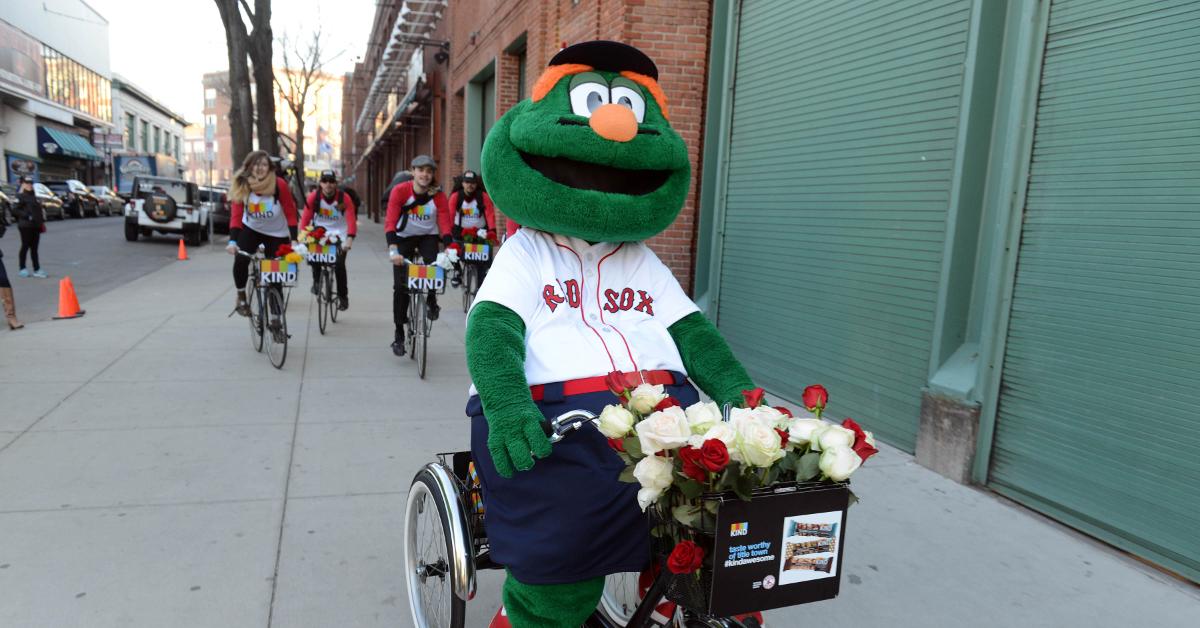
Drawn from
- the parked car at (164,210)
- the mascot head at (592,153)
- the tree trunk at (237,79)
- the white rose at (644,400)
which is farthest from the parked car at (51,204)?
the white rose at (644,400)

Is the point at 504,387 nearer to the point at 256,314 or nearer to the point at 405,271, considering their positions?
the point at 405,271

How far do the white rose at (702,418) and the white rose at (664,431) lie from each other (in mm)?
47

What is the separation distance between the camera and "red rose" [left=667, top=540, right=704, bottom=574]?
154cm

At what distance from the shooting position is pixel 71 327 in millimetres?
8898

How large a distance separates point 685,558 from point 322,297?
26.9ft

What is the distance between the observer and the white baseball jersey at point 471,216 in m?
10.3

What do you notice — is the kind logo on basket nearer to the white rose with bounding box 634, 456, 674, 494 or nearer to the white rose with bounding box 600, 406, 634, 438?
the white rose with bounding box 600, 406, 634, 438

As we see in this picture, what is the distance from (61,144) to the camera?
54719 millimetres

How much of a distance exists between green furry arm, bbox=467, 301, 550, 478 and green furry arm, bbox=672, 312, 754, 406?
20.5 inches

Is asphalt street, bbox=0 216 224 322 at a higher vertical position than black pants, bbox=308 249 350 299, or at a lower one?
lower

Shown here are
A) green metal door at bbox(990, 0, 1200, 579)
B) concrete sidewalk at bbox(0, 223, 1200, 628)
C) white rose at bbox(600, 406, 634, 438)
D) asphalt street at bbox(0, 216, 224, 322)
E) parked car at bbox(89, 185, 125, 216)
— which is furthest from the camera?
parked car at bbox(89, 185, 125, 216)

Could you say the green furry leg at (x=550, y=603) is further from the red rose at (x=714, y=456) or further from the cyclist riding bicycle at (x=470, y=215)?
the cyclist riding bicycle at (x=470, y=215)

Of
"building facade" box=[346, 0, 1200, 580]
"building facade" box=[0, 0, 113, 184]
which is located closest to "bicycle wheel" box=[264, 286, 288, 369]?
"building facade" box=[346, 0, 1200, 580]

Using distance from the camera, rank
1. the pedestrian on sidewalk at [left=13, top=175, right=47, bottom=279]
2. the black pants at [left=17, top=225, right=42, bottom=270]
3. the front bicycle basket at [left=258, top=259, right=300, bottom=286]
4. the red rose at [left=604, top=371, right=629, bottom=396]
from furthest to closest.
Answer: the black pants at [left=17, top=225, right=42, bottom=270], the pedestrian on sidewalk at [left=13, top=175, right=47, bottom=279], the front bicycle basket at [left=258, top=259, right=300, bottom=286], the red rose at [left=604, top=371, right=629, bottom=396]
